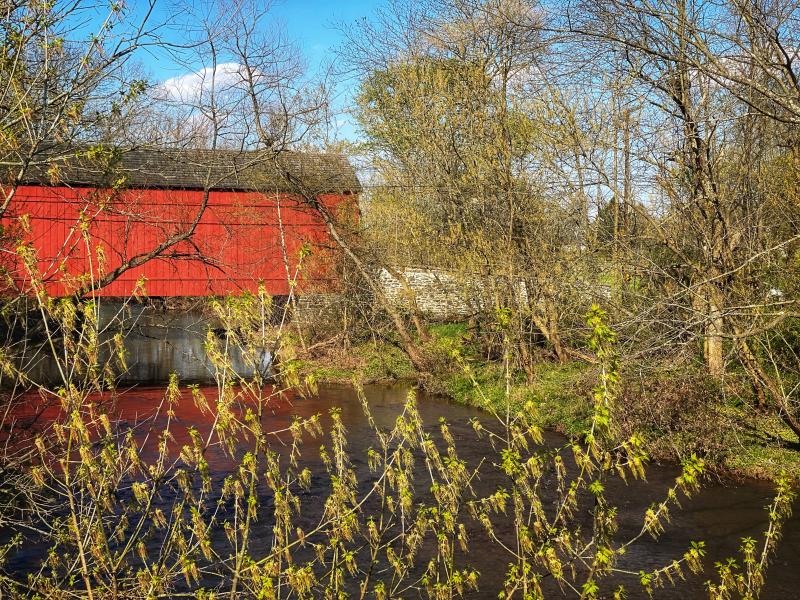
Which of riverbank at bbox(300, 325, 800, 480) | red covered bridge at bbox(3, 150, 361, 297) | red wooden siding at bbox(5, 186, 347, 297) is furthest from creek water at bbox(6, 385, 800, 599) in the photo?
red wooden siding at bbox(5, 186, 347, 297)

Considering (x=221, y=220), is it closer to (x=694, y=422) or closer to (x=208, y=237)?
(x=208, y=237)

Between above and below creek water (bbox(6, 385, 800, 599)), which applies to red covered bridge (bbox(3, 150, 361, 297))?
above

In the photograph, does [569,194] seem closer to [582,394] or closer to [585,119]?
[585,119]

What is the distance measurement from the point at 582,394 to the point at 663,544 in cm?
422

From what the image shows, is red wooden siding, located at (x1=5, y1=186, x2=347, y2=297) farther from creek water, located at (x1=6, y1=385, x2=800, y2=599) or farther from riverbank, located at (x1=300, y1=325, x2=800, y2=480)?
riverbank, located at (x1=300, y1=325, x2=800, y2=480)

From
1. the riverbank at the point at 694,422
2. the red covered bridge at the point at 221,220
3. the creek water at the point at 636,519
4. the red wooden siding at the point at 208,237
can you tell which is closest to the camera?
the creek water at the point at 636,519

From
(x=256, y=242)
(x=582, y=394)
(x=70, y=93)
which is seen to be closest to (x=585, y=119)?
(x=582, y=394)

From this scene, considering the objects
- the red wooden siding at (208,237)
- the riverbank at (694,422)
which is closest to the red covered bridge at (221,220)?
the red wooden siding at (208,237)

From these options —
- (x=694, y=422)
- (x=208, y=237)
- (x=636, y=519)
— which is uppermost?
(x=208, y=237)

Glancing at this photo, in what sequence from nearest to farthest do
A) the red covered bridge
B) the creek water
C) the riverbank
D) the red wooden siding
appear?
the creek water
the riverbank
the red covered bridge
the red wooden siding

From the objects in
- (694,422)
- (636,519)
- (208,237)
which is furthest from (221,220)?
(636,519)

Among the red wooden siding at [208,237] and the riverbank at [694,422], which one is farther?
the red wooden siding at [208,237]

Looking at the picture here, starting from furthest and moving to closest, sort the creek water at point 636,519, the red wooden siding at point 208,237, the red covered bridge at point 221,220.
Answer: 1. the red wooden siding at point 208,237
2. the red covered bridge at point 221,220
3. the creek water at point 636,519

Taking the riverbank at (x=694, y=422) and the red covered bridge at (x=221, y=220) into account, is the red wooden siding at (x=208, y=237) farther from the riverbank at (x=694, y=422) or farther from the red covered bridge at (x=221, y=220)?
the riverbank at (x=694, y=422)
